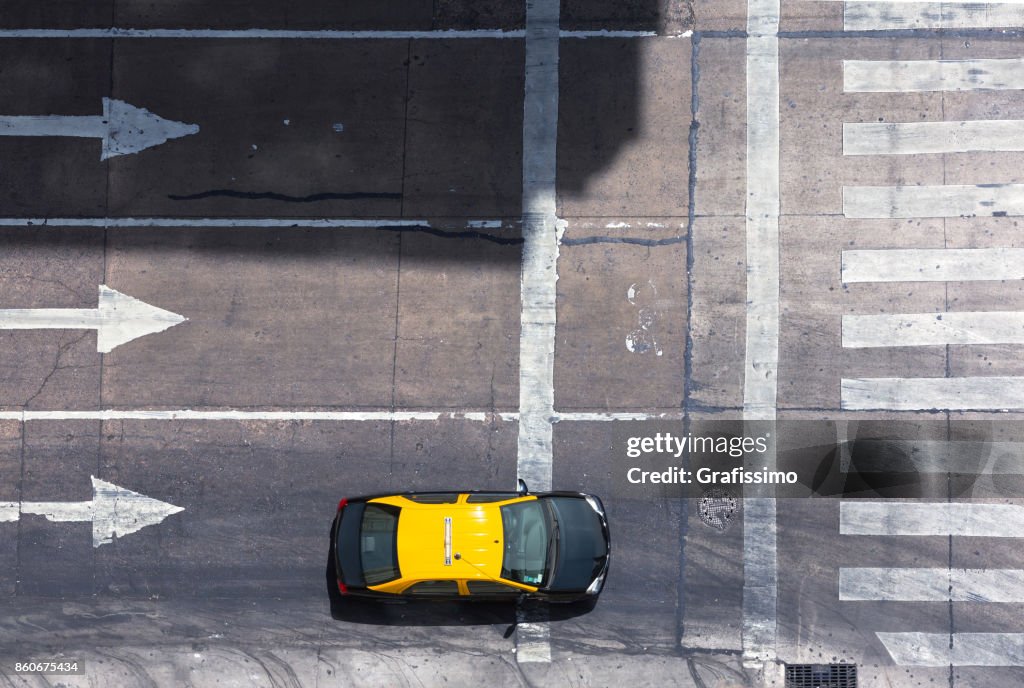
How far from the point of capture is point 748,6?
1205 cm

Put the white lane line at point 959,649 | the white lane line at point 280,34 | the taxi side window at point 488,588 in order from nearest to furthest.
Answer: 1. the taxi side window at point 488,588
2. the white lane line at point 959,649
3. the white lane line at point 280,34

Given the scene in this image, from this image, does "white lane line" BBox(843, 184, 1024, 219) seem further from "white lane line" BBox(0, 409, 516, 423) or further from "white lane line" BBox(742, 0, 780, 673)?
"white lane line" BBox(0, 409, 516, 423)

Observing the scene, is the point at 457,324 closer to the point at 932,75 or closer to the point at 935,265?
the point at 935,265

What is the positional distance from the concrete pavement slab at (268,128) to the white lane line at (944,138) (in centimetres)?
712

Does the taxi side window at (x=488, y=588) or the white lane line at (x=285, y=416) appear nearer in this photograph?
the taxi side window at (x=488, y=588)

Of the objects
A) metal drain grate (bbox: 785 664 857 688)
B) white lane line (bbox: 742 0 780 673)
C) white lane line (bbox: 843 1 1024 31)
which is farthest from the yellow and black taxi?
white lane line (bbox: 843 1 1024 31)

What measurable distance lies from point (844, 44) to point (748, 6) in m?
1.52

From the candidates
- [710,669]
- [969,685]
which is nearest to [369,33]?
[710,669]

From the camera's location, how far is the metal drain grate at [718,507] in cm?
1161

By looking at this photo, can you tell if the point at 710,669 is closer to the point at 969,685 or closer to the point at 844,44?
the point at 969,685

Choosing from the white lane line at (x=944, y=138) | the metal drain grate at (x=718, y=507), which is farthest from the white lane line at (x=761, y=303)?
the white lane line at (x=944, y=138)

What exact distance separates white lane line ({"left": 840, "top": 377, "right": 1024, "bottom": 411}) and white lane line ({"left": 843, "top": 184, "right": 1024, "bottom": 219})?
2417 millimetres

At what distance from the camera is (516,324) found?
38.7ft

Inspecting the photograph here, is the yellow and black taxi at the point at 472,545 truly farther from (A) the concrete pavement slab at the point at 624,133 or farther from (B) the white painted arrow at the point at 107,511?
(A) the concrete pavement slab at the point at 624,133
